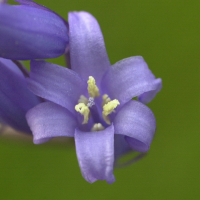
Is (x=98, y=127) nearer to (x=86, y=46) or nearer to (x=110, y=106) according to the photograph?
(x=110, y=106)

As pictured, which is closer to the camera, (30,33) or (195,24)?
(30,33)

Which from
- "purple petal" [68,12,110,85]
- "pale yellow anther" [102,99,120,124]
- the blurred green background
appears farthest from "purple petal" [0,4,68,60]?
the blurred green background

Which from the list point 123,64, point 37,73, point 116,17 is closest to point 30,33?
point 37,73

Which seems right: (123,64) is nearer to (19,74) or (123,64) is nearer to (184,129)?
(19,74)

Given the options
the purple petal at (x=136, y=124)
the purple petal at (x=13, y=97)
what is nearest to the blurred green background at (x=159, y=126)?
the purple petal at (x=13, y=97)

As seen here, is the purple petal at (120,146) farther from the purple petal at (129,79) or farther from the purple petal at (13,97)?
the purple petal at (13,97)
